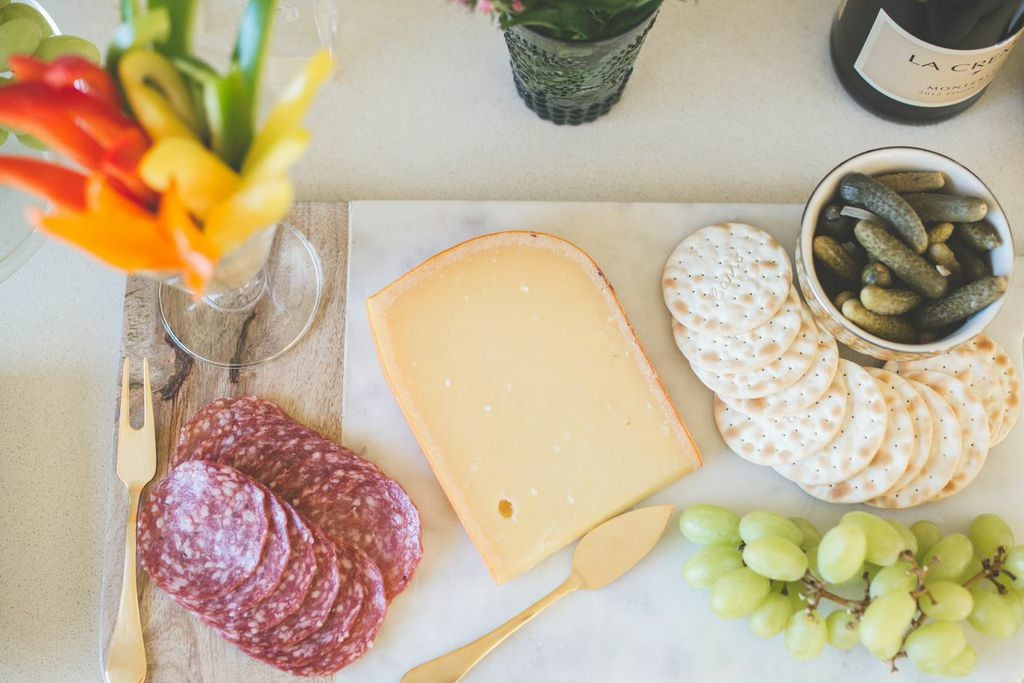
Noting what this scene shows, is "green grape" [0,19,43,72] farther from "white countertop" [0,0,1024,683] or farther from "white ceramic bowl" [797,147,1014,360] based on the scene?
"white ceramic bowl" [797,147,1014,360]

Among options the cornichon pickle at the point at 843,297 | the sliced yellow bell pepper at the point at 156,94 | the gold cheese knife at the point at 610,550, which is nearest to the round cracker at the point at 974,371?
the cornichon pickle at the point at 843,297

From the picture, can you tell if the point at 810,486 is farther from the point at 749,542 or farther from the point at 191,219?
the point at 191,219

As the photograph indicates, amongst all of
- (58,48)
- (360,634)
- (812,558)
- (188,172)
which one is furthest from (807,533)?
(58,48)

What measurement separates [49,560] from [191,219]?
55 centimetres

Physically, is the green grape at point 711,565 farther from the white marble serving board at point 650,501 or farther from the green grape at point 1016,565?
the green grape at point 1016,565

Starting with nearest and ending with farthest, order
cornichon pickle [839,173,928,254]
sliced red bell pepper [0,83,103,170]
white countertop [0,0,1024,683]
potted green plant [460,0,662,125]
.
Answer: sliced red bell pepper [0,83,103,170], potted green plant [460,0,662,125], cornichon pickle [839,173,928,254], white countertop [0,0,1024,683]

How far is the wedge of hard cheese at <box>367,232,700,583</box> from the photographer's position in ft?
3.08

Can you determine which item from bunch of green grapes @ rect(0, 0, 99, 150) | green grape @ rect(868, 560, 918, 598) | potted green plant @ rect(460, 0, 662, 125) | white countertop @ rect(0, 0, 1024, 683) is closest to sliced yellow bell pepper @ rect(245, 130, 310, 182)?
potted green plant @ rect(460, 0, 662, 125)

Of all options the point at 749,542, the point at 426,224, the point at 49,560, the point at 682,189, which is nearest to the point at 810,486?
the point at 749,542

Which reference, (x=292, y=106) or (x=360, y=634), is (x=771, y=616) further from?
(x=292, y=106)

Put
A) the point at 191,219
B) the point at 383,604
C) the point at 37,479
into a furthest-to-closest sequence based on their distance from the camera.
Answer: the point at 37,479
the point at 383,604
the point at 191,219

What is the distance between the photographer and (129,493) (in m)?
0.94

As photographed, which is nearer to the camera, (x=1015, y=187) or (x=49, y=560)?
(x=49, y=560)

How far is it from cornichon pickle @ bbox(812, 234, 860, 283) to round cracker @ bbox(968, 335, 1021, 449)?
0.59 feet
